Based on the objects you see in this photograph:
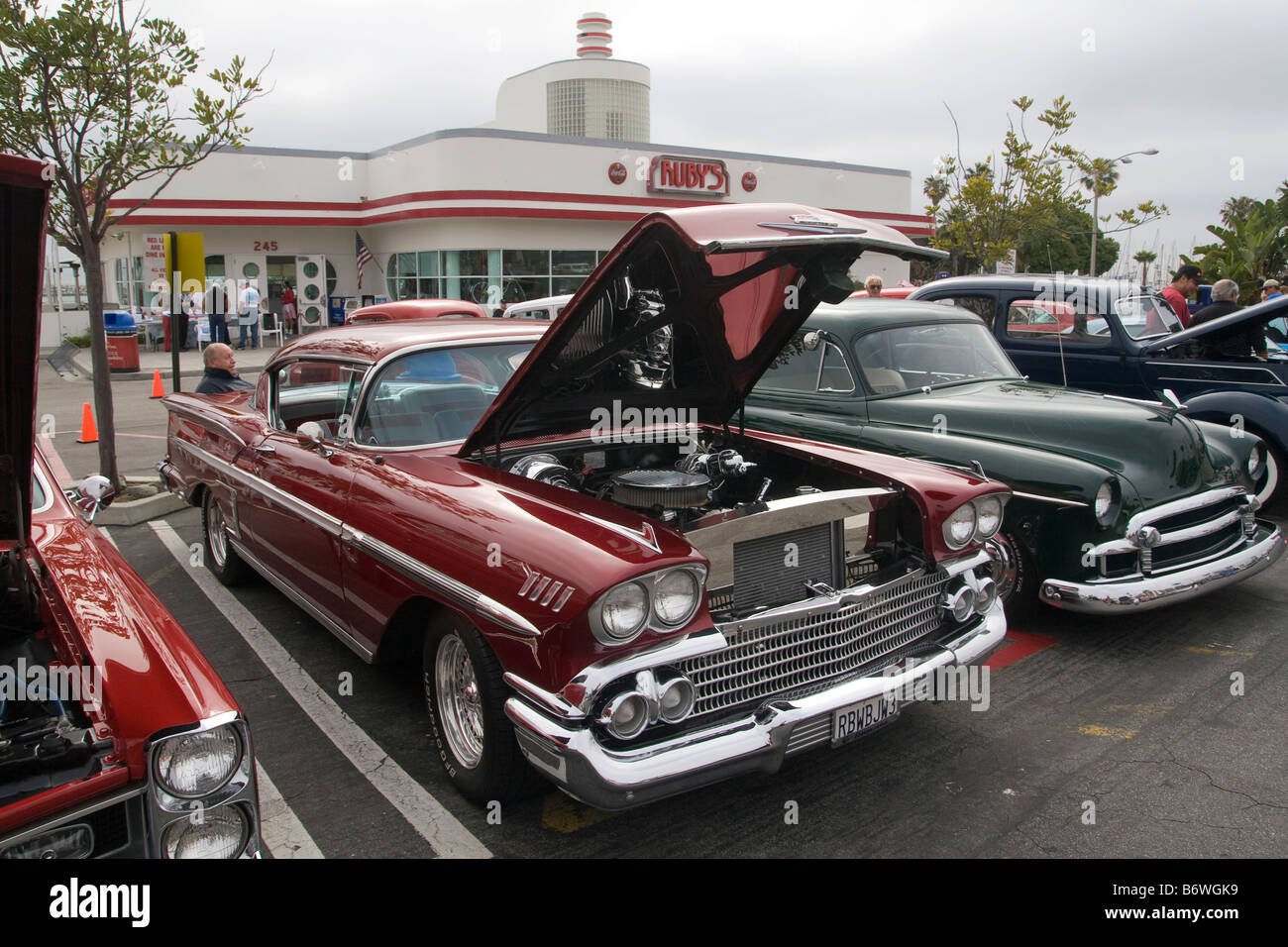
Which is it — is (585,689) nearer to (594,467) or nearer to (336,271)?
(594,467)

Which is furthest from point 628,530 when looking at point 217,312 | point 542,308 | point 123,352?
point 217,312

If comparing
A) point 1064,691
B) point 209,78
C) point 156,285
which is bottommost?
point 1064,691

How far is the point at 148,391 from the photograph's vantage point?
16.6 m

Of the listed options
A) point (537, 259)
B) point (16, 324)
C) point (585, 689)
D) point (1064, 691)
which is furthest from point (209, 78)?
point (537, 259)

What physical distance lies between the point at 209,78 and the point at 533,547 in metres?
6.64

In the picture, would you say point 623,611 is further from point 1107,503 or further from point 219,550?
point 219,550

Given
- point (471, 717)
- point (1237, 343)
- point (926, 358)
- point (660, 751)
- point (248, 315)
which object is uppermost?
point (248, 315)

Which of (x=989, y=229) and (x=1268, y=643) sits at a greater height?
(x=989, y=229)

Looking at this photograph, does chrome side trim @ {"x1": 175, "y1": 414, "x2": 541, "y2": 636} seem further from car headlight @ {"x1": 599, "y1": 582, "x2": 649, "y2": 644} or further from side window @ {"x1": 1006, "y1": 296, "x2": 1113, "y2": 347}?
side window @ {"x1": 1006, "y1": 296, "x2": 1113, "y2": 347}

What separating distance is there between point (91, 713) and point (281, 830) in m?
1.17

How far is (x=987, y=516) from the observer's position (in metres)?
3.89

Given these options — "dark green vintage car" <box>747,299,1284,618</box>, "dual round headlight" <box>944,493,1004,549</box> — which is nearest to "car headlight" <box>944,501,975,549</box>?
"dual round headlight" <box>944,493,1004,549</box>
